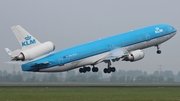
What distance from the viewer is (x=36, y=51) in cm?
9100

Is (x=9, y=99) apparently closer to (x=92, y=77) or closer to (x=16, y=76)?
(x=16, y=76)

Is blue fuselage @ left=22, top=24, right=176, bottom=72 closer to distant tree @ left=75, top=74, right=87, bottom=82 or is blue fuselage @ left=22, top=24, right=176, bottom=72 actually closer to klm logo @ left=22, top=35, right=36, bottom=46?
klm logo @ left=22, top=35, right=36, bottom=46

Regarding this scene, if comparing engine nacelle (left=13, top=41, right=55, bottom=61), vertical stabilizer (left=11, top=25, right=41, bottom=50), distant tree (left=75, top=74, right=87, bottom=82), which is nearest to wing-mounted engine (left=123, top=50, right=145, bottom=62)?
engine nacelle (left=13, top=41, right=55, bottom=61)

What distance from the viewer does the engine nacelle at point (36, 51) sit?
88500mm

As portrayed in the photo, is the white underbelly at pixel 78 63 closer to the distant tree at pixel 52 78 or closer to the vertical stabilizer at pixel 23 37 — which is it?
the vertical stabilizer at pixel 23 37

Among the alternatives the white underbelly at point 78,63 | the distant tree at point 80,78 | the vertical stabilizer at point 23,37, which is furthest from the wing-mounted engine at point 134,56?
the distant tree at point 80,78

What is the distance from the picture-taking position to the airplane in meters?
90.5

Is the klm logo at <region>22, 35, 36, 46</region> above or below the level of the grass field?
above

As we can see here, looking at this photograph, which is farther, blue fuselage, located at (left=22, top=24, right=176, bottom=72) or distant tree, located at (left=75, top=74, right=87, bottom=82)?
distant tree, located at (left=75, top=74, right=87, bottom=82)

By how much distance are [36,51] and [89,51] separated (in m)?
11.6

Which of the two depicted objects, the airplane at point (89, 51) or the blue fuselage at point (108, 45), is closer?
the airplane at point (89, 51)

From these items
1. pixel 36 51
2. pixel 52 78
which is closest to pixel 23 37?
pixel 36 51

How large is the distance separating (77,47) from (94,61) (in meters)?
4.86

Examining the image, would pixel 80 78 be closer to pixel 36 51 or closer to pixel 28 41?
pixel 36 51
